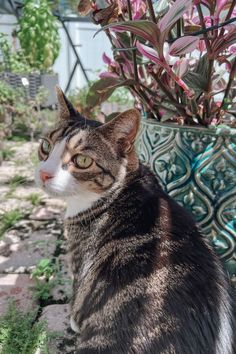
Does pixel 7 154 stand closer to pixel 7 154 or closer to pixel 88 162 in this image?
pixel 7 154

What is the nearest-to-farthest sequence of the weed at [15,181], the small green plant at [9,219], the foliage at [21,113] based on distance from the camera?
the small green plant at [9,219]
the weed at [15,181]
the foliage at [21,113]

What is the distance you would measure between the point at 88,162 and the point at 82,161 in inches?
0.7

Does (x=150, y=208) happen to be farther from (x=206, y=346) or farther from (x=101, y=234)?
(x=206, y=346)

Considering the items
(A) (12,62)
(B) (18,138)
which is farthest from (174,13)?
(A) (12,62)

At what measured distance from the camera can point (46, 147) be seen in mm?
1163

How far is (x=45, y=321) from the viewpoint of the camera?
1139 millimetres

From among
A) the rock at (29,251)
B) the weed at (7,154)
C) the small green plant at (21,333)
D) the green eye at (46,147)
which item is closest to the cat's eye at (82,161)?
the green eye at (46,147)

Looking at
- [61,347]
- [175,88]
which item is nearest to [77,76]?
[175,88]

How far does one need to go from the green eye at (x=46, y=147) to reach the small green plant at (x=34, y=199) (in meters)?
0.94

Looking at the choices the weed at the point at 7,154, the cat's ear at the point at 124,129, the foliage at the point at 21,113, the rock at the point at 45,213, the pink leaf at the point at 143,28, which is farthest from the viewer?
the foliage at the point at 21,113

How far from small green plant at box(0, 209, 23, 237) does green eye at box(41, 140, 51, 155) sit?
2.38 ft

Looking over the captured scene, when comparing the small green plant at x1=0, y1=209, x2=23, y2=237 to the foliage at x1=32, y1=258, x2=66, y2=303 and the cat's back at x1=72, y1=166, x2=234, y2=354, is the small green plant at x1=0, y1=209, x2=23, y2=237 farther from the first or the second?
the cat's back at x1=72, y1=166, x2=234, y2=354

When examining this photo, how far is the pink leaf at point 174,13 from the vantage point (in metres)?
0.85

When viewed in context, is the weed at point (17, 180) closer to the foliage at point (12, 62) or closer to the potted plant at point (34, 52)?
the potted plant at point (34, 52)
